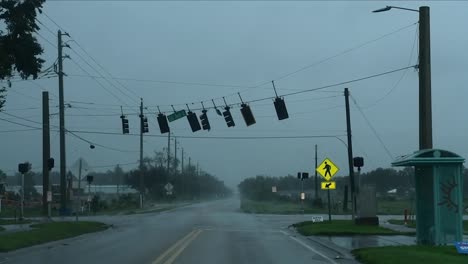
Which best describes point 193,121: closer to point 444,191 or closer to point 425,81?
point 425,81

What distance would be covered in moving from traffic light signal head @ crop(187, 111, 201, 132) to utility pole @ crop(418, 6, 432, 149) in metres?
13.6

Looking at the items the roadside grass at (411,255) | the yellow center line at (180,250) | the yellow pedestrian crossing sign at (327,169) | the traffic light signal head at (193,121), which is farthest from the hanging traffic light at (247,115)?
the roadside grass at (411,255)

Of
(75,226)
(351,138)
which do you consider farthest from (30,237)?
(351,138)

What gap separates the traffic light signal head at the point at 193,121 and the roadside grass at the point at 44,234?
6840mm

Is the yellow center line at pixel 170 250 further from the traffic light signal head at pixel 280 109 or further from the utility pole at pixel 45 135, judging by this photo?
the utility pole at pixel 45 135

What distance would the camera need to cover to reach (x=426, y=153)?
22.3 m

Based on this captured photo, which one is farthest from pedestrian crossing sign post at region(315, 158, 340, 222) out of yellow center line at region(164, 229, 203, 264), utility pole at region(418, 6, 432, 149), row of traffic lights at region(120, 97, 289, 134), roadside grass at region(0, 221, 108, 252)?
utility pole at region(418, 6, 432, 149)

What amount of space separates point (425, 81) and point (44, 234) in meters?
15.7

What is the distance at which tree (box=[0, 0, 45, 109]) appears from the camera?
2098 cm

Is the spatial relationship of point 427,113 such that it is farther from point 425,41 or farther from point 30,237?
point 30,237

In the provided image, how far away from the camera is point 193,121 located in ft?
116

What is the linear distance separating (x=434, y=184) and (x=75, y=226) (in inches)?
739

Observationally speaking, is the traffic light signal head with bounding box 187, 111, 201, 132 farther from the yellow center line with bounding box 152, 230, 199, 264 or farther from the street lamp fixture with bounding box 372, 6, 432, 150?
the street lamp fixture with bounding box 372, 6, 432, 150

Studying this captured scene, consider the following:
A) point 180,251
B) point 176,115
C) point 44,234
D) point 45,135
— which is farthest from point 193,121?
point 45,135
